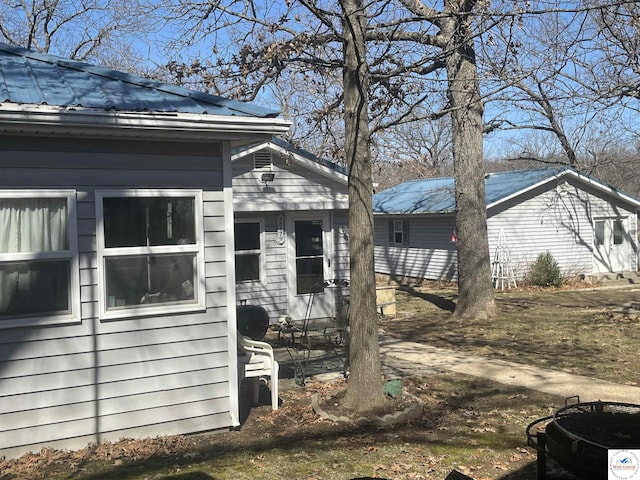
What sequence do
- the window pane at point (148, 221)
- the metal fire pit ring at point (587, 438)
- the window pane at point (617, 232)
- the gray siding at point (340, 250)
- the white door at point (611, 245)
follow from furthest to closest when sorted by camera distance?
1. the window pane at point (617, 232)
2. the white door at point (611, 245)
3. the gray siding at point (340, 250)
4. the window pane at point (148, 221)
5. the metal fire pit ring at point (587, 438)

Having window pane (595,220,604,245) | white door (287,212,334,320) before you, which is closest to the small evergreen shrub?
window pane (595,220,604,245)

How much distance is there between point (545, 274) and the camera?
20859 millimetres

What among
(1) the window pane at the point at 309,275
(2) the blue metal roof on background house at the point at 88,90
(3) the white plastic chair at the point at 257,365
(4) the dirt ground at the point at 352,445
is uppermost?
(2) the blue metal roof on background house at the point at 88,90

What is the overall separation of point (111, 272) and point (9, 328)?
99cm

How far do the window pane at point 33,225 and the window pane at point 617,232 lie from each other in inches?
912

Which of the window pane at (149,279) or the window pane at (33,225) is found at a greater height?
the window pane at (33,225)

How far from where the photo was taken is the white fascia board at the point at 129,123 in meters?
5.17

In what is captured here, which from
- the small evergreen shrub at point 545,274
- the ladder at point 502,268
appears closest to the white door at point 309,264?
the ladder at point 502,268

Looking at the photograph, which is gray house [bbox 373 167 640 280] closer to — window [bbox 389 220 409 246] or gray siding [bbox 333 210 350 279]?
window [bbox 389 220 409 246]

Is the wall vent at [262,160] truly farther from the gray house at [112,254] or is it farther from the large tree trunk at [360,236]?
the gray house at [112,254]

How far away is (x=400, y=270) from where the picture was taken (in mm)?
25141

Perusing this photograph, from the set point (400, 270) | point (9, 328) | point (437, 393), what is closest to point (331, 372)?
point (437, 393)

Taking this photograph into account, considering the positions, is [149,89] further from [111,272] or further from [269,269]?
[269,269]

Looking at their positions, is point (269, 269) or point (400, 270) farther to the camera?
point (400, 270)
